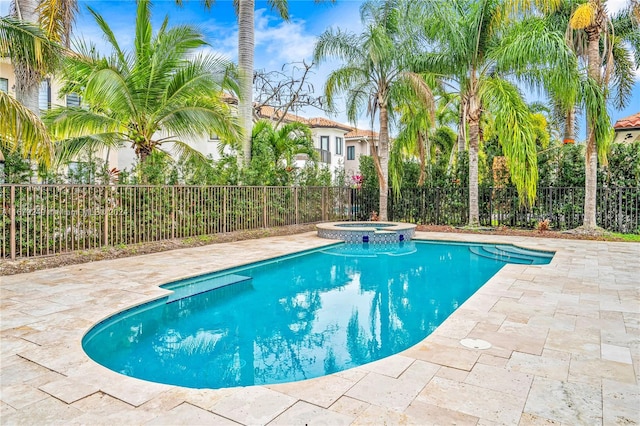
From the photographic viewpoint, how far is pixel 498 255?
1061 cm

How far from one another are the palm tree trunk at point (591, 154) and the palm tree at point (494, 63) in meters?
1.16

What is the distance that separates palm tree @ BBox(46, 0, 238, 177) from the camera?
9.34 meters

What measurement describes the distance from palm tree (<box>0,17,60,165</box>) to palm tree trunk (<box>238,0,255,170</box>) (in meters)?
6.91

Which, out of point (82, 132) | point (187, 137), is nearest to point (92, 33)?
point (82, 132)

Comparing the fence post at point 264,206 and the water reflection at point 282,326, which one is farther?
the fence post at point 264,206

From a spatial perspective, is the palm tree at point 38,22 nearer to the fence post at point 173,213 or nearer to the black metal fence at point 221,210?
the black metal fence at point 221,210

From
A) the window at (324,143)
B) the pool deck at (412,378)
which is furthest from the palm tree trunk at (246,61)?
the window at (324,143)

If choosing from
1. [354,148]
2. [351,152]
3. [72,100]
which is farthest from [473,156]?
[351,152]

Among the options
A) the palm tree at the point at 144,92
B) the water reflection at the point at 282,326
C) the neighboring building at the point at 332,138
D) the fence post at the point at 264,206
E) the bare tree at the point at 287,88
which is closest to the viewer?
the water reflection at the point at 282,326

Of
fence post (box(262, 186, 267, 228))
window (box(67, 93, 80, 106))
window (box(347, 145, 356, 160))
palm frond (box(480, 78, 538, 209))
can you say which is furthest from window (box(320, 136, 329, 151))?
palm frond (box(480, 78, 538, 209))

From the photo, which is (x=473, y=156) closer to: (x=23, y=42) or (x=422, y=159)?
(x=422, y=159)

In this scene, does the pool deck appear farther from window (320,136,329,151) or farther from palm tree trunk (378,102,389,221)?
window (320,136,329,151)

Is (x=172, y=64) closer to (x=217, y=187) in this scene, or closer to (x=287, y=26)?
(x=217, y=187)

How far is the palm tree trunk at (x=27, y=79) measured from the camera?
7.67m
